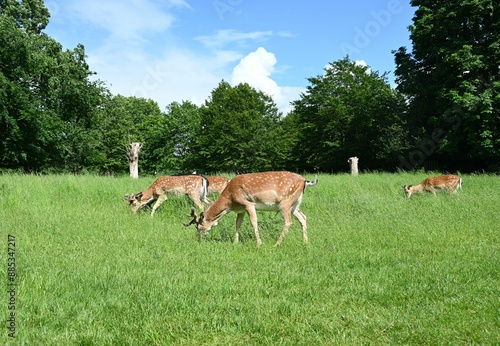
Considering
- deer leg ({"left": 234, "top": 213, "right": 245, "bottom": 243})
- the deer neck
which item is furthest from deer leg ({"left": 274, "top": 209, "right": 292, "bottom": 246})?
the deer neck

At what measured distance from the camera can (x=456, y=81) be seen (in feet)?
76.5

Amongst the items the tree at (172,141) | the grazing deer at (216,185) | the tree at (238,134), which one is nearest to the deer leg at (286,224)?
the grazing deer at (216,185)

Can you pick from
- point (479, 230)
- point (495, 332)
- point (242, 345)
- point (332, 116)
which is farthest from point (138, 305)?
point (332, 116)

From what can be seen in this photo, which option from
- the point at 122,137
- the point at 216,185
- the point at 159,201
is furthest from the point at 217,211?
the point at 122,137

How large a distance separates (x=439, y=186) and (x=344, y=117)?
22.2m

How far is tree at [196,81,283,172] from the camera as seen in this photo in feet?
126

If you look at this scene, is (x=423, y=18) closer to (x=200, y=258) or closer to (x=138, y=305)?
(x=200, y=258)

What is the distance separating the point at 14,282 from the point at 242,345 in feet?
9.72

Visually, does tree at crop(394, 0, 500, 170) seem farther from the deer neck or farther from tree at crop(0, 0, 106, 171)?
tree at crop(0, 0, 106, 171)

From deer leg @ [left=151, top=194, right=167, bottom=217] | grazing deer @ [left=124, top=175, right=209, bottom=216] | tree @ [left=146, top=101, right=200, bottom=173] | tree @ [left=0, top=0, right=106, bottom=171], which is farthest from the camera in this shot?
tree @ [left=146, top=101, right=200, bottom=173]

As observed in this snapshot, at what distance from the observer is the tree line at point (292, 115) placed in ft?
74.2

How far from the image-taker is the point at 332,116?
36812 mm

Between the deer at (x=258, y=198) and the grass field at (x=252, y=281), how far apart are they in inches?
16.4

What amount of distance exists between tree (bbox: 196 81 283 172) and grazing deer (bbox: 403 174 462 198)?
24211 mm
